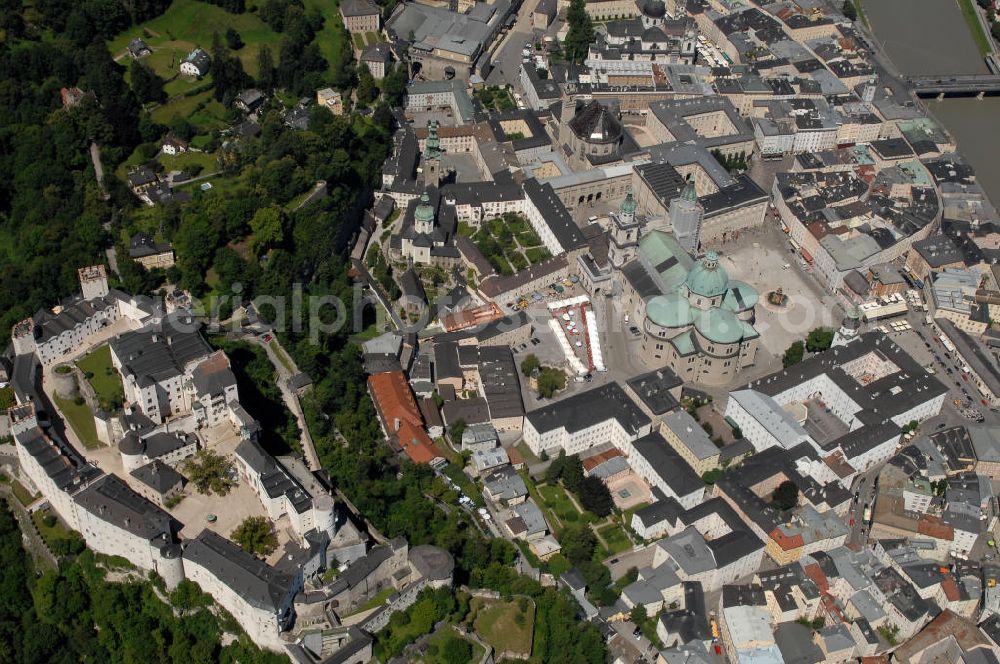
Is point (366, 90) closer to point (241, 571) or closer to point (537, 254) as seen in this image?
point (537, 254)

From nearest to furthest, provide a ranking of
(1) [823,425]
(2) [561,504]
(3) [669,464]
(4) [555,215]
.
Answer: (2) [561,504]
(3) [669,464]
(1) [823,425]
(4) [555,215]

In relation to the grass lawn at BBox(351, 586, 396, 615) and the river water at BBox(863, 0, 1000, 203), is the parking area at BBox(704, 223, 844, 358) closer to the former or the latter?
the river water at BBox(863, 0, 1000, 203)

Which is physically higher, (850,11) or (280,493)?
(850,11)

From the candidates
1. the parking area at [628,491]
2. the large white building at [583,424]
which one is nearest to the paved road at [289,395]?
the large white building at [583,424]

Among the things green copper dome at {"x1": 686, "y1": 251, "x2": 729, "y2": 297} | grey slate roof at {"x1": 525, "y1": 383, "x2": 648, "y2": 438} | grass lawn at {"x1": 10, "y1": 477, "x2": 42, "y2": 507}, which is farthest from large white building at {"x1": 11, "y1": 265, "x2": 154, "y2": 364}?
green copper dome at {"x1": 686, "y1": 251, "x2": 729, "y2": 297}

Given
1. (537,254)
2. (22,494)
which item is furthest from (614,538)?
(22,494)

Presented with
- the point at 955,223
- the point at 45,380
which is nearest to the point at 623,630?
the point at 45,380
